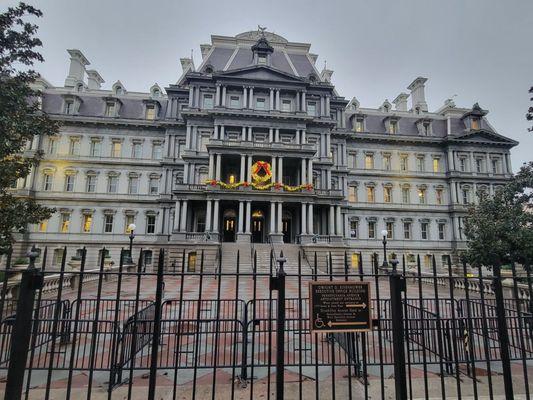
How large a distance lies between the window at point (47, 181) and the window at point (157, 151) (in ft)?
36.1

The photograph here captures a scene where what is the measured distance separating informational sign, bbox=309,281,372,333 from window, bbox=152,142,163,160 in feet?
111

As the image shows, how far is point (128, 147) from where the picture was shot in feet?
112

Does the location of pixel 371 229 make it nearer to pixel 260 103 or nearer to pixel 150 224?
pixel 260 103

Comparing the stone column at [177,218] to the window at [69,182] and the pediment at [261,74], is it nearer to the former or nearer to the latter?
the window at [69,182]

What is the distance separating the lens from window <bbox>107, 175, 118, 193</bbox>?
109 ft

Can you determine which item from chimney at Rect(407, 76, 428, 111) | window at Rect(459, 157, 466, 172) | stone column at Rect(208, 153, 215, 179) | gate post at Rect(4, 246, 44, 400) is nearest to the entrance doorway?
stone column at Rect(208, 153, 215, 179)

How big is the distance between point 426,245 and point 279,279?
37.1 m

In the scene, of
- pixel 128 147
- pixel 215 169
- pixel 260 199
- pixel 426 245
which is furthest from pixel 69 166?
pixel 426 245

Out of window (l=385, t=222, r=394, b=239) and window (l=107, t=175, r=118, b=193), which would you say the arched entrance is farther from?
window (l=385, t=222, r=394, b=239)

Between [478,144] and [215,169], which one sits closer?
[215,169]

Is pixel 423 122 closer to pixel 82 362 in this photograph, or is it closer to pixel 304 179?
pixel 304 179

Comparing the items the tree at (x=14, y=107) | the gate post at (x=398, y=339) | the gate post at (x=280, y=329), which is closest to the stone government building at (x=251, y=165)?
the tree at (x=14, y=107)

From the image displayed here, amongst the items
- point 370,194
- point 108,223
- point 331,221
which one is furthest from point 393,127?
point 108,223

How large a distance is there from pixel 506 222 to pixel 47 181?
42.0m
